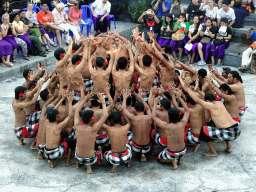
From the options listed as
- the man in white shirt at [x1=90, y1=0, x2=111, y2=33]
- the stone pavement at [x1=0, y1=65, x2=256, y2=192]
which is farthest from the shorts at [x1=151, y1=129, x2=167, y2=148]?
the man in white shirt at [x1=90, y1=0, x2=111, y2=33]

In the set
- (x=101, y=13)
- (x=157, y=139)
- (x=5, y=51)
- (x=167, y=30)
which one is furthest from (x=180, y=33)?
(x=157, y=139)

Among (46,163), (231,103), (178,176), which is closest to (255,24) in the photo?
(231,103)

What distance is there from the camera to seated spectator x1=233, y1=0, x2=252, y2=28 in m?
11.7

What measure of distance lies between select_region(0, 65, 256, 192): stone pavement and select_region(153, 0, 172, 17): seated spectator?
7.48 meters

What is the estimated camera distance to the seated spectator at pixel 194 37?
35.2 ft

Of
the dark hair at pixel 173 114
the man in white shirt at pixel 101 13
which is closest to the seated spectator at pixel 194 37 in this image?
the man in white shirt at pixel 101 13

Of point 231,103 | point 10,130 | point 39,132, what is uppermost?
point 231,103

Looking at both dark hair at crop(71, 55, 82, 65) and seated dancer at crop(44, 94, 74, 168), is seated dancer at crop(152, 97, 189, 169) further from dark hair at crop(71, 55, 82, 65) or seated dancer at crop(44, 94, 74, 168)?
dark hair at crop(71, 55, 82, 65)

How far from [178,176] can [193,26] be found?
23.3 ft

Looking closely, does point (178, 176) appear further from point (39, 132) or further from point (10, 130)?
point (10, 130)

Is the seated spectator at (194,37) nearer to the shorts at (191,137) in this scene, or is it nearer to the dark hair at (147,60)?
the dark hair at (147,60)

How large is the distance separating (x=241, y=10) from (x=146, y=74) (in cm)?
735

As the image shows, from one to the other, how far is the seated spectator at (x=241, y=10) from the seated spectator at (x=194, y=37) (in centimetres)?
178

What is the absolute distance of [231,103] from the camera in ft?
19.5
